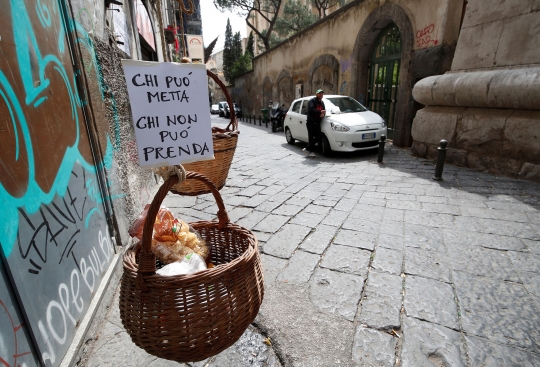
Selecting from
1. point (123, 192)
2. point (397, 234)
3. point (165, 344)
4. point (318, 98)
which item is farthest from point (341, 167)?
point (165, 344)

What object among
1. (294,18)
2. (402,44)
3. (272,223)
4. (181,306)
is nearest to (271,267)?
(272,223)

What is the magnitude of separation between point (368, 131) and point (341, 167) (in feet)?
3.94

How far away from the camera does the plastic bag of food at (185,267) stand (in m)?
1.22

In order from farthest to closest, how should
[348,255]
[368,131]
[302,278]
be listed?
[368,131], [348,255], [302,278]

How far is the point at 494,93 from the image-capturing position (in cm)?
442

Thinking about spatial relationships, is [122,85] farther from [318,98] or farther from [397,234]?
[318,98]

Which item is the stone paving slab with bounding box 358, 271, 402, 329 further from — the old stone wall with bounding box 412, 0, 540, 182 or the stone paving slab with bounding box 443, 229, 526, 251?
the old stone wall with bounding box 412, 0, 540, 182

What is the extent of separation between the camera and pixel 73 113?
5.96ft

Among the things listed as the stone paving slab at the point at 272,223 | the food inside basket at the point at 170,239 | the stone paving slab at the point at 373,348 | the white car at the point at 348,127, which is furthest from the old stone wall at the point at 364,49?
the food inside basket at the point at 170,239

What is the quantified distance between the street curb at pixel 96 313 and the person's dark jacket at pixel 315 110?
5326 millimetres

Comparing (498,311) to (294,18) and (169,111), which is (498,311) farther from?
(294,18)

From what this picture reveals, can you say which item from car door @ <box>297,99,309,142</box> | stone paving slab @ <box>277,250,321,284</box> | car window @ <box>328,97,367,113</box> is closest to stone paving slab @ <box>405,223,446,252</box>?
stone paving slab @ <box>277,250,321,284</box>

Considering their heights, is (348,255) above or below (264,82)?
below

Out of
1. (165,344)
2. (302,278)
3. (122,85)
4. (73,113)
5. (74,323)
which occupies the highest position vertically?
(122,85)
